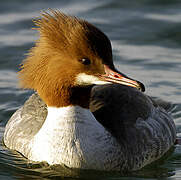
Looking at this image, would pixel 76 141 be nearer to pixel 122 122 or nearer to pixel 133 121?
pixel 122 122

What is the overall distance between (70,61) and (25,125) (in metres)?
1.45

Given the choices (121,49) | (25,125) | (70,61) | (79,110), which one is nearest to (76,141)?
(79,110)

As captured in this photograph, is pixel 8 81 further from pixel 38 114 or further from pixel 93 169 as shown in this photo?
pixel 93 169

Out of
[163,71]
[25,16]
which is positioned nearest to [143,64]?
[163,71]

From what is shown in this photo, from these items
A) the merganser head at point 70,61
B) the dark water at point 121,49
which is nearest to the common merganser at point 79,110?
the merganser head at point 70,61

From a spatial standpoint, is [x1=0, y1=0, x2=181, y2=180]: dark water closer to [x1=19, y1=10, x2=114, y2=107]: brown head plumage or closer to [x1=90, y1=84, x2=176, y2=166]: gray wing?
[x1=90, y1=84, x2=176, y2=166]: gray wing

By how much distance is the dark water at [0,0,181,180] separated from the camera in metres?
6.62

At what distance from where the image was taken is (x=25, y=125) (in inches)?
270

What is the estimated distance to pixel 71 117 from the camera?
19.8 ft

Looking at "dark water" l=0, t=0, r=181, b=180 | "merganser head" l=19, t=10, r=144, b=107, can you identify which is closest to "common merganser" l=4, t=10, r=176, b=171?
"merganser head" l=19, t=10, r=144, b=107

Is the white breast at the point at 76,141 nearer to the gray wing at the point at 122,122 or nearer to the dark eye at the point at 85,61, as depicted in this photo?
the gray wing at the point at 122,122

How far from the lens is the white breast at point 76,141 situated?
19.9ft

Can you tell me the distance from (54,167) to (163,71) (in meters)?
3.95

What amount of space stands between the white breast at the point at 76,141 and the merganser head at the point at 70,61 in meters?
0.15
